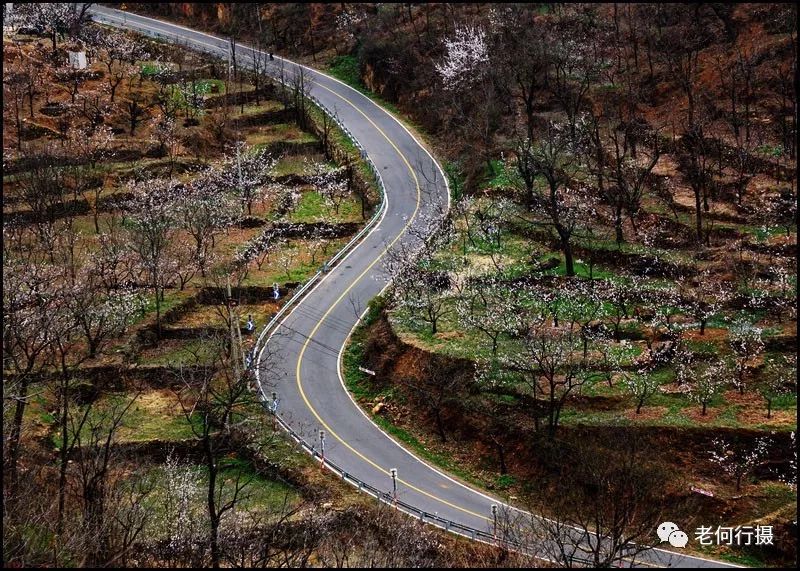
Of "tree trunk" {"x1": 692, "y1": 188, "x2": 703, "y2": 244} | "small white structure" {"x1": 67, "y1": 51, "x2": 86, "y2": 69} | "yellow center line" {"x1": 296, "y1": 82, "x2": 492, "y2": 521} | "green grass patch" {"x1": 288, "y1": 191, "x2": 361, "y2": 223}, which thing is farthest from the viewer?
"small white structure" {"x1": 67, "y1": 51, "x2": 86, "y2": 69}

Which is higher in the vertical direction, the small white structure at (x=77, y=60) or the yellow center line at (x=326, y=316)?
the small white structure at (x=77, y=60)

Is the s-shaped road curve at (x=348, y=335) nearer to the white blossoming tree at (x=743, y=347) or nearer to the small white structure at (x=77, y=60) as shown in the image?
the white blossoming tree at (x=743, y=347)

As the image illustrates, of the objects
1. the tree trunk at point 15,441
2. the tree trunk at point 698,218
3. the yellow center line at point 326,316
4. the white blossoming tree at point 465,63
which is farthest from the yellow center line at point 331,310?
the tree trunk at point 698,218

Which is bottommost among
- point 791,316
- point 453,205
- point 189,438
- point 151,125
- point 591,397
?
point 189,438

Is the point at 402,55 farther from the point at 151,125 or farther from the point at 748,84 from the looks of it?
the point at 748,84

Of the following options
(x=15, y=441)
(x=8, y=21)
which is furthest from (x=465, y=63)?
(x=15, y=441)

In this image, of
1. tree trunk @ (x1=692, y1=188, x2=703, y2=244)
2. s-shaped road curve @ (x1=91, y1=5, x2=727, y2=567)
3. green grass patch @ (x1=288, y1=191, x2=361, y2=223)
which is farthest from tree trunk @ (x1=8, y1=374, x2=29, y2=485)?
tree trunk @ (x1=692, y1=188, x2=703, y2=244)

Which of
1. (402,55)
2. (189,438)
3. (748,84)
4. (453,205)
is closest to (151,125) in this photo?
(402,55)

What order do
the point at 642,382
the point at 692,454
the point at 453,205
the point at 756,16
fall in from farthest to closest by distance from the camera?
the point at 756,16 → the point at 453,205 → the point at 642,382 → the point at 692,454

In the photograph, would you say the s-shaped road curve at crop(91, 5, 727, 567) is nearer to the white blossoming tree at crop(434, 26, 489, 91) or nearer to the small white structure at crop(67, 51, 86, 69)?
the white blossoming tree at crop(434, 26, 489, 91)
